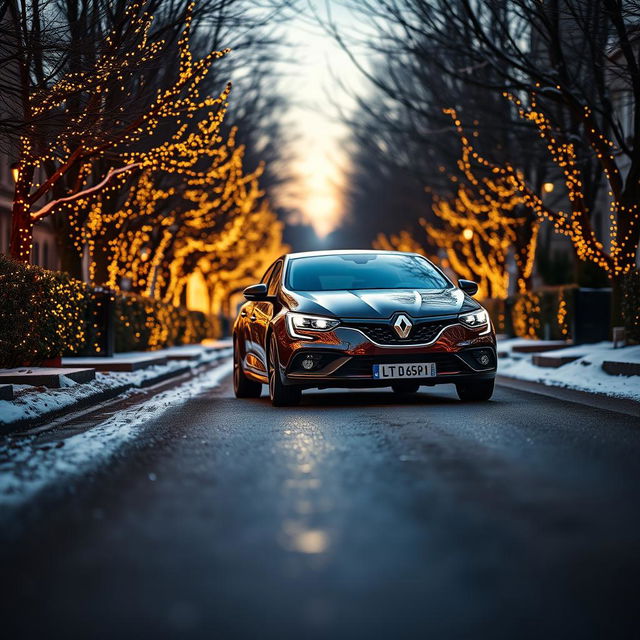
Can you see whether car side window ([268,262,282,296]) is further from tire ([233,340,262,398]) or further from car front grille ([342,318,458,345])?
car front grille ([342,318,458,345])

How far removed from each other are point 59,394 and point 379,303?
3575 millimetres

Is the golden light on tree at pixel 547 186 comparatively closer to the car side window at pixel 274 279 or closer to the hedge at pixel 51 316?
the hedge at pixel 51 316

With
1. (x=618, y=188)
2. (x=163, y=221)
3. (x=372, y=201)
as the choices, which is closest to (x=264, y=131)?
(x=163, y=221)

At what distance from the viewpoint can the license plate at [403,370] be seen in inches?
404

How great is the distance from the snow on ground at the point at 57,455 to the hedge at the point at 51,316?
2974 millimetres

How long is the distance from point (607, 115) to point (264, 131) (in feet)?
92.4

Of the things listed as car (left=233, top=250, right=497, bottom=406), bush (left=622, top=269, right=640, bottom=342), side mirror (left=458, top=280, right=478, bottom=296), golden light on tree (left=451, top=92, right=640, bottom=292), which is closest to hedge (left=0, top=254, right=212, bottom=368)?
car (left=233, top=250, right=497, bottom=406)

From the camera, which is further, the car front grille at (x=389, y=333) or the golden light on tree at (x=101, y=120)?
the golden light on tree at (x=101, y=120)

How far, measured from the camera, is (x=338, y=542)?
13.7ft

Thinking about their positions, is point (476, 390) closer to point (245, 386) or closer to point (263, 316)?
point (263, 316)

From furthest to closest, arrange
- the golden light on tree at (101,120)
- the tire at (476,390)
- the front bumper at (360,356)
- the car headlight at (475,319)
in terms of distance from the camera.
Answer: the golden light on tree at (101,120) → the tire at (476,390) → the car headlight at (475,319) → the front bumper at (360,356)

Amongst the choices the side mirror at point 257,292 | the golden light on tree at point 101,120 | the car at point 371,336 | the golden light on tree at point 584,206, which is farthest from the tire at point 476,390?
the golden light on tree at point 584,206

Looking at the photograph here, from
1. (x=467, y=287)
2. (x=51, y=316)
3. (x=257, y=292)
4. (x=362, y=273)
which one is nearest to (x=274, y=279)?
(x=257, y=292)

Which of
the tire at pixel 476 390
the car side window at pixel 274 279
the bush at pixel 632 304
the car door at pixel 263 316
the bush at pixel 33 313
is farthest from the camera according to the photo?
the bush at pixel 632 304
